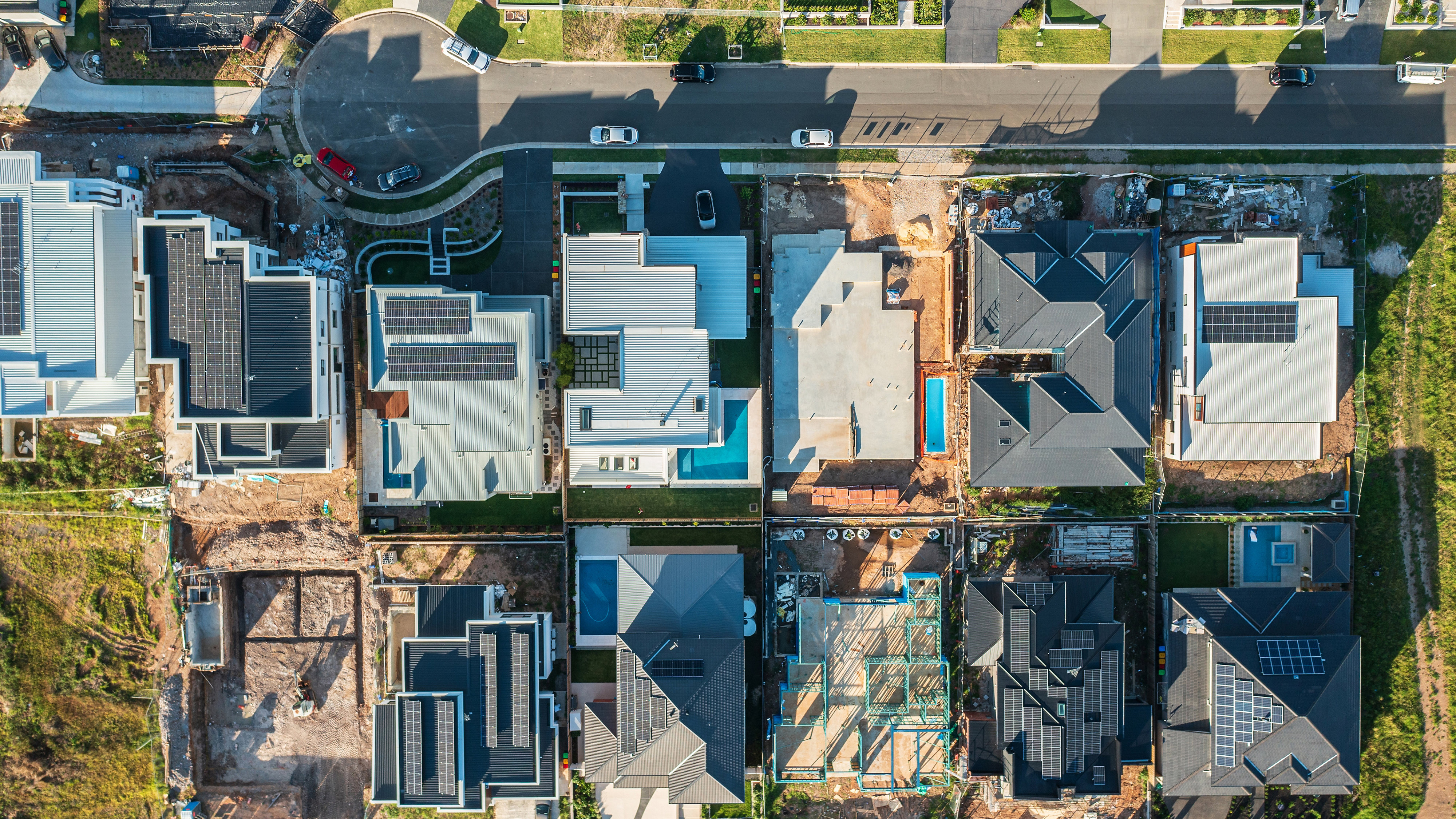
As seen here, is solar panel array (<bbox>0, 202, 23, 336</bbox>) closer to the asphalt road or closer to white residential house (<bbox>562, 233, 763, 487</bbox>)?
the asphalt road

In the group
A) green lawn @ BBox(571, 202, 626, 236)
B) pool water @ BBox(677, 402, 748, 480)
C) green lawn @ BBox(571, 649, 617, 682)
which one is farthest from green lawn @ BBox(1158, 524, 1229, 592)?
green lawn @ BBox(571, 202, 626, 236)

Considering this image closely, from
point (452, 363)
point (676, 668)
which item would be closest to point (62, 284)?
point (452, 363)

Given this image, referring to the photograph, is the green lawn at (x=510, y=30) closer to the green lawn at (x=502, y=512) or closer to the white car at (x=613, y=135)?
the white car at (x=613, y=135)

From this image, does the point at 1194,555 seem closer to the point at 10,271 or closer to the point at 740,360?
the point at 740,360

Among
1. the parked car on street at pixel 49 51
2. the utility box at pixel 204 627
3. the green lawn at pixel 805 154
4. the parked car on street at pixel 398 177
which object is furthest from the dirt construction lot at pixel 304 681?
the green lawn at pixel 805 154

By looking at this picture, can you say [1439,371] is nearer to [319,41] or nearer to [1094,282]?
[1094,282]
